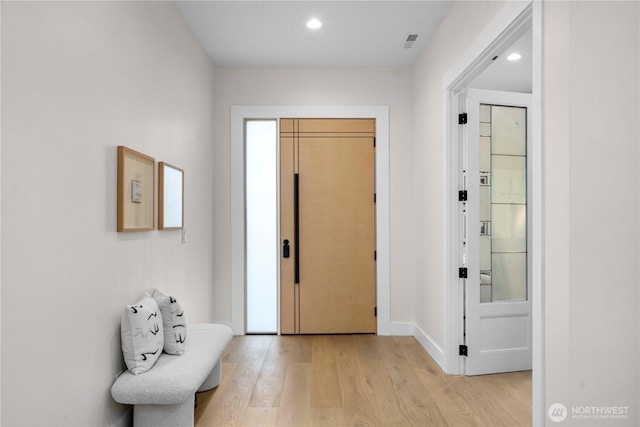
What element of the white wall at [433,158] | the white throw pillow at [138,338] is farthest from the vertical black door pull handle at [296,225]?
the white throw pillow at [138,338]

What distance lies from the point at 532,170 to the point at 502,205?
0.94 metres

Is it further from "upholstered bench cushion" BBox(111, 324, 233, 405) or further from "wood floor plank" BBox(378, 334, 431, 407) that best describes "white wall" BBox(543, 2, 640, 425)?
"upholstered bench cushion" BBox(111, 324, 233, 405)

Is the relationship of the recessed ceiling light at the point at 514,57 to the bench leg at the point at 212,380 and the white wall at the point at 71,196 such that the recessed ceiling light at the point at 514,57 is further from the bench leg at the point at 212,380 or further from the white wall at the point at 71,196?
the bench leg at the point at 212,380

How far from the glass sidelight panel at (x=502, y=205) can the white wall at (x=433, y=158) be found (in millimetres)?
309

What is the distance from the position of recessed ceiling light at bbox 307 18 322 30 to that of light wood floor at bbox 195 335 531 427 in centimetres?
273

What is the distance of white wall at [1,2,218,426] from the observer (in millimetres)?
1418

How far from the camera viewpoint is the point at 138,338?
2.09 metres

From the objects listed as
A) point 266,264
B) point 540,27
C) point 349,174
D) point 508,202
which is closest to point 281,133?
point 349,174

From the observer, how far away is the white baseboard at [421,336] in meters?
3.31

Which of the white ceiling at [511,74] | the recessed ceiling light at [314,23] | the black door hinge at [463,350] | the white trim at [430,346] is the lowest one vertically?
the white trim at [430,346]

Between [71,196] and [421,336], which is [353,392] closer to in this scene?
[421,336]

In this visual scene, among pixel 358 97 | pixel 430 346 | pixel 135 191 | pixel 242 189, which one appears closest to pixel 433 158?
pixel 358 97

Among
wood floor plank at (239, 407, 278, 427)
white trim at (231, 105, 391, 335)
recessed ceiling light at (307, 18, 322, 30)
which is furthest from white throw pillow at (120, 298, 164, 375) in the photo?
recessed ceiling light at (307, 18, 322, 30)

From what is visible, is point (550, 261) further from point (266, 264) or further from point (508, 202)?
point (266, 264)
